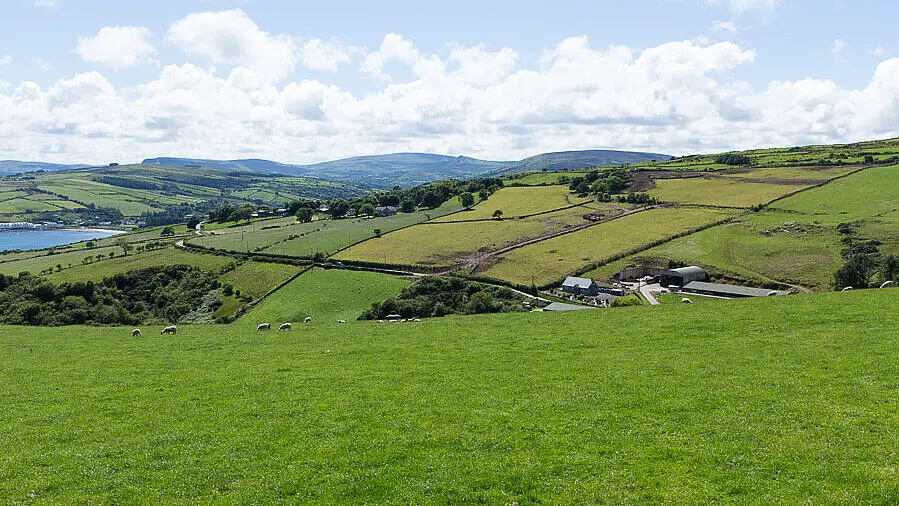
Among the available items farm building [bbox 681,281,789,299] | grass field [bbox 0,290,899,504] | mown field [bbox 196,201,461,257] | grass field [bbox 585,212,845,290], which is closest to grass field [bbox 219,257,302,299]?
mown field [bbox 196,201,461,257]

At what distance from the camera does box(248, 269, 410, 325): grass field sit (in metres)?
76.1

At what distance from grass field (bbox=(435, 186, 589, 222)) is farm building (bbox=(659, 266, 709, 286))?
65.8m

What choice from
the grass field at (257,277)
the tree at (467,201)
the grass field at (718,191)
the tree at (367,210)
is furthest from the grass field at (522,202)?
the grass field at (257,277)

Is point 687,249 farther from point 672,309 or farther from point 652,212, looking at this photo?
point 672,309

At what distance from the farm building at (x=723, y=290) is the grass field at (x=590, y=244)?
1992 centimetres

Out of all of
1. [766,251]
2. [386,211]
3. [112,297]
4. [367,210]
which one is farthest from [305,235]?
[766,251]

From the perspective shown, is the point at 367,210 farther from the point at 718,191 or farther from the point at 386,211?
the point at 718,191

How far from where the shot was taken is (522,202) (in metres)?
167

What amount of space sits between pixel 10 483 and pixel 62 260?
462 feet

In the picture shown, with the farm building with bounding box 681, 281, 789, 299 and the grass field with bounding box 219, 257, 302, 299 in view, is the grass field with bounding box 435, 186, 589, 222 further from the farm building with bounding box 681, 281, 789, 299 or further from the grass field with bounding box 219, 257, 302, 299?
the farm building with bounding box 681, 281, 789, 299

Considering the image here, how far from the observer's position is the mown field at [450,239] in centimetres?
10912

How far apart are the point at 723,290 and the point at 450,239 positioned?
6381 cm

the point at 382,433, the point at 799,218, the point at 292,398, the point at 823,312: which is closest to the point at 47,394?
the point at 292,398

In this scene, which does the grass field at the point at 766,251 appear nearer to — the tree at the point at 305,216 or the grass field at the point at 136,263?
the grass field at the point at 136,263
